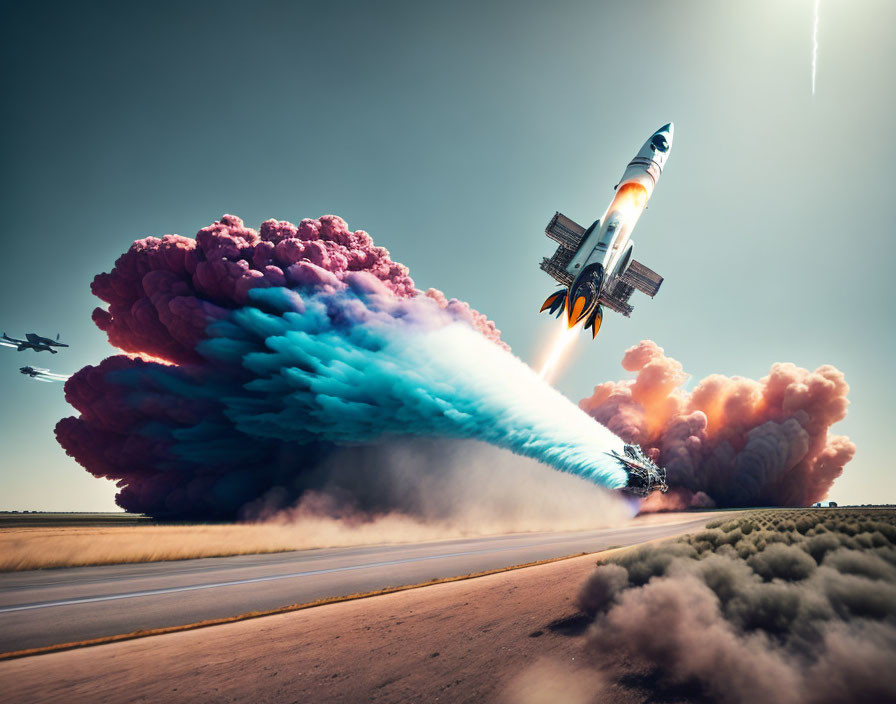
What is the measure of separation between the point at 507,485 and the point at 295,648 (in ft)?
111

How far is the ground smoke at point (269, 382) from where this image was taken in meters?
32.4

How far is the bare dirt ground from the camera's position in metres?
4.84

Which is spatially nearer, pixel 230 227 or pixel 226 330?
pixel 226 330

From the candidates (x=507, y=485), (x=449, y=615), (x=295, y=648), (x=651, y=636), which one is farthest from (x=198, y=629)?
(x=507, y=485)

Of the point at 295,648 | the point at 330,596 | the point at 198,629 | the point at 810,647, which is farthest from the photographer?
the point at 330,596

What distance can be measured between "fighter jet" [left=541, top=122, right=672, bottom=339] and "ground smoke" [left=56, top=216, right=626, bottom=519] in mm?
8118

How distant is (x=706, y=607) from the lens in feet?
19.1

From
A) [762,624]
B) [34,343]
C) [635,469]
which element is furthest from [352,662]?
[34,343]

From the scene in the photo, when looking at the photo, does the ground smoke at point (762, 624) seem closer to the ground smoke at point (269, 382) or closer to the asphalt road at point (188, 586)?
the asphalt road at point (188, 586)

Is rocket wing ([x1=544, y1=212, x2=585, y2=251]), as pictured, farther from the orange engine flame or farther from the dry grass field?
the dry grass field

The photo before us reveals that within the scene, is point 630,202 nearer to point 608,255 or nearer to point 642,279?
point 608,255

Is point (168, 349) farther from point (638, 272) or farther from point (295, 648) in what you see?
point (638, 272)

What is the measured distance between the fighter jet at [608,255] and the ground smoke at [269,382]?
26.6ft

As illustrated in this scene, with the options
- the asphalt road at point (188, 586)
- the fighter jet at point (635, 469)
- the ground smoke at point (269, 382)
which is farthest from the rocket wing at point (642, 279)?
the asphalt road at point (188, 586)
